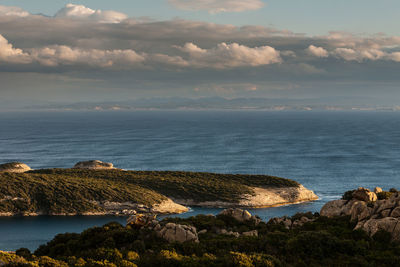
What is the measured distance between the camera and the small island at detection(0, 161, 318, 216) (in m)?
103

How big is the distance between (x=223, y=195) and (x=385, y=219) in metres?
80.4

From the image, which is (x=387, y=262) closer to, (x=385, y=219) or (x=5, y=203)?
(x=385, y=219)

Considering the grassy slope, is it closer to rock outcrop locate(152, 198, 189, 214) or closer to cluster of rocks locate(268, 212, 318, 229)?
rock outcrop locate(152, 198, 189, 214)

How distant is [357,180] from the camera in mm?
144000

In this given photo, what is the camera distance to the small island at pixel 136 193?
339 feet

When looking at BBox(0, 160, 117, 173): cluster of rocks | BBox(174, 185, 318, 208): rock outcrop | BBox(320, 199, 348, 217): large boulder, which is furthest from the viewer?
BBox(0, 160, 117, 173): cluster of rocks

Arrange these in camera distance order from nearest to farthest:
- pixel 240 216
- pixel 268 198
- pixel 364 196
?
pixel 364 196
pixel 240 216
pixel 268 198

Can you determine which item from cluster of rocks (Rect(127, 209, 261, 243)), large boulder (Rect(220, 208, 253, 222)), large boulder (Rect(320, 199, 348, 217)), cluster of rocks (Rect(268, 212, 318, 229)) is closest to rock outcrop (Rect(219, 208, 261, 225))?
large boulder (Rect(220, 208, 253, 222))

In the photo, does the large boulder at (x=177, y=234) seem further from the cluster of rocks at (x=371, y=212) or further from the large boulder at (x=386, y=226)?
the cluster of rocks at (x=371, y=212)

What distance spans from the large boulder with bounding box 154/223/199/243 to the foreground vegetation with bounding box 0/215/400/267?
0.84m

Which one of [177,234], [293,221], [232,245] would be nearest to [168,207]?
[293,221]

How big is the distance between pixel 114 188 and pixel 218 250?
82.3 meters

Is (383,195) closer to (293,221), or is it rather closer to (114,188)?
(293,221)

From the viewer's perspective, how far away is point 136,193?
366 ft
